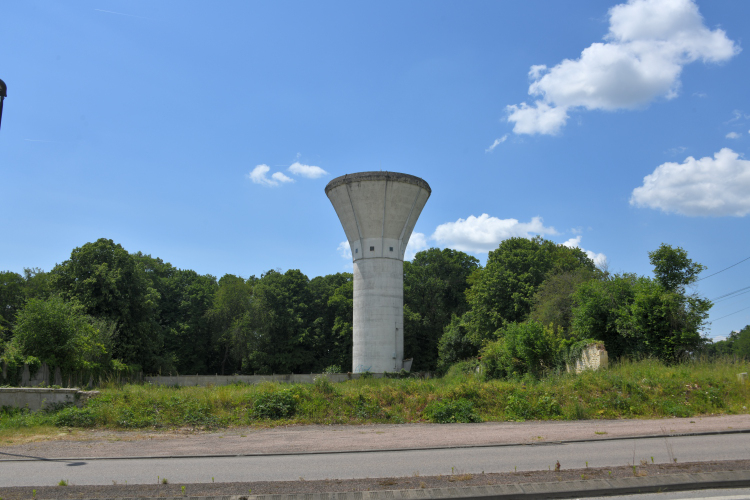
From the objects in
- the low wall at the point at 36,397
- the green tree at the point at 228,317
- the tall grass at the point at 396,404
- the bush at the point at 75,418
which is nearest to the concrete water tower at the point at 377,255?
the green tree at the point at 228,317

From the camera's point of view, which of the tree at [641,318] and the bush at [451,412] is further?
the tree at [641,318]

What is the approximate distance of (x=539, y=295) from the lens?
3244 cm

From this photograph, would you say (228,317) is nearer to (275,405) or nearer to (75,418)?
(75,418)

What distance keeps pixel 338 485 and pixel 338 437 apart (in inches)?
174

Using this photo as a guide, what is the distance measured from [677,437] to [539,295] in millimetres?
24019

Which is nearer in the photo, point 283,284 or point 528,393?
point 528,393

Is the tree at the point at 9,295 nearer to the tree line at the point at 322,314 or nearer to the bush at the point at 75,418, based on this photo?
the tree line at the point at 322,314

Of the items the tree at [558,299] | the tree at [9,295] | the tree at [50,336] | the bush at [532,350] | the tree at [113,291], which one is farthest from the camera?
the tree at [9,295]

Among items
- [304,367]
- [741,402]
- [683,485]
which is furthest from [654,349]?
[304,367]

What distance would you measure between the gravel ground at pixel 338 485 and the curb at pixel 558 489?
0.23 meters

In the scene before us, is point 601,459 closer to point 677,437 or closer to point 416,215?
point 677,437

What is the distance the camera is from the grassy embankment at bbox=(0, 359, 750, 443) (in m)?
11.7

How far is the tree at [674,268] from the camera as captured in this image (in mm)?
20406

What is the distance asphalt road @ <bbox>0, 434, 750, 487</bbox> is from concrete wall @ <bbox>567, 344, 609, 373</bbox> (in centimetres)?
1028
